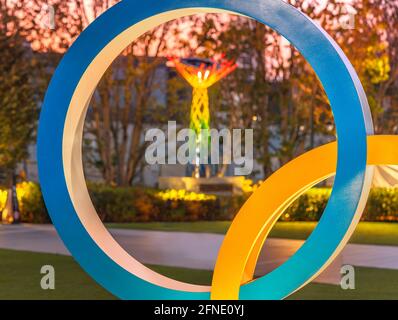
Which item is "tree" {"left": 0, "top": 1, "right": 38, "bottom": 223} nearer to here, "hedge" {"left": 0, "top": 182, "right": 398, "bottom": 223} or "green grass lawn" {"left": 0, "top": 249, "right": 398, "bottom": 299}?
"hedge" {"left": 0, "top": 182, "right": 398, "bottom": 223}

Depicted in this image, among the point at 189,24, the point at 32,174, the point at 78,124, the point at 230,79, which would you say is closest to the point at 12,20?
the point at 189,24

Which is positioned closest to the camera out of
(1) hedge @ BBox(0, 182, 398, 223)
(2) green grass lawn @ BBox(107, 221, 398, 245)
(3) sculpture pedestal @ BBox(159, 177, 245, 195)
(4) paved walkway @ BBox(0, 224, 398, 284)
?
(4) paved walkway @ BBox(0, 224, 398, 284)

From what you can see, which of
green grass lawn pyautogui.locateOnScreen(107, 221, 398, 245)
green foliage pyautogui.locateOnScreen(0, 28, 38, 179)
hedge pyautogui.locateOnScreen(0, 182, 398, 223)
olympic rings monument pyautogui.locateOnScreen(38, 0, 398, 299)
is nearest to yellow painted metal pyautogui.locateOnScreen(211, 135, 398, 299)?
olympic rings monument pyautogui.locateOnScreen(38, 0, 398, 299)

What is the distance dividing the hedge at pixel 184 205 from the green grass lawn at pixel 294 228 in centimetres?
59

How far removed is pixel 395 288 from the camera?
1178cm

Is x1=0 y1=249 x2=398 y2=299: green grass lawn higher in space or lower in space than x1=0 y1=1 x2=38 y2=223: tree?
lower

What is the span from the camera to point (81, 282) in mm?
12383

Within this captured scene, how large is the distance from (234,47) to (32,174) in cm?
1171

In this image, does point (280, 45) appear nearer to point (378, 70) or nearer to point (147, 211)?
point (378, 70)

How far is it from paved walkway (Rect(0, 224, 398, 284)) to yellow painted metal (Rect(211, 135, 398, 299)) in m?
3.50

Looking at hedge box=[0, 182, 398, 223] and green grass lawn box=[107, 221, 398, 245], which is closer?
green grass lawn box=[107, 221, 398, 245]

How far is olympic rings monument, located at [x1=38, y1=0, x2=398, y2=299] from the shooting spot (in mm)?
8516

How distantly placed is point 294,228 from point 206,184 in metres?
4.86

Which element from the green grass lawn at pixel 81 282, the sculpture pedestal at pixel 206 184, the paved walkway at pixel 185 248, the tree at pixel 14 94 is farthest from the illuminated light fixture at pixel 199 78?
the green grass lawn at pixel 81 282
